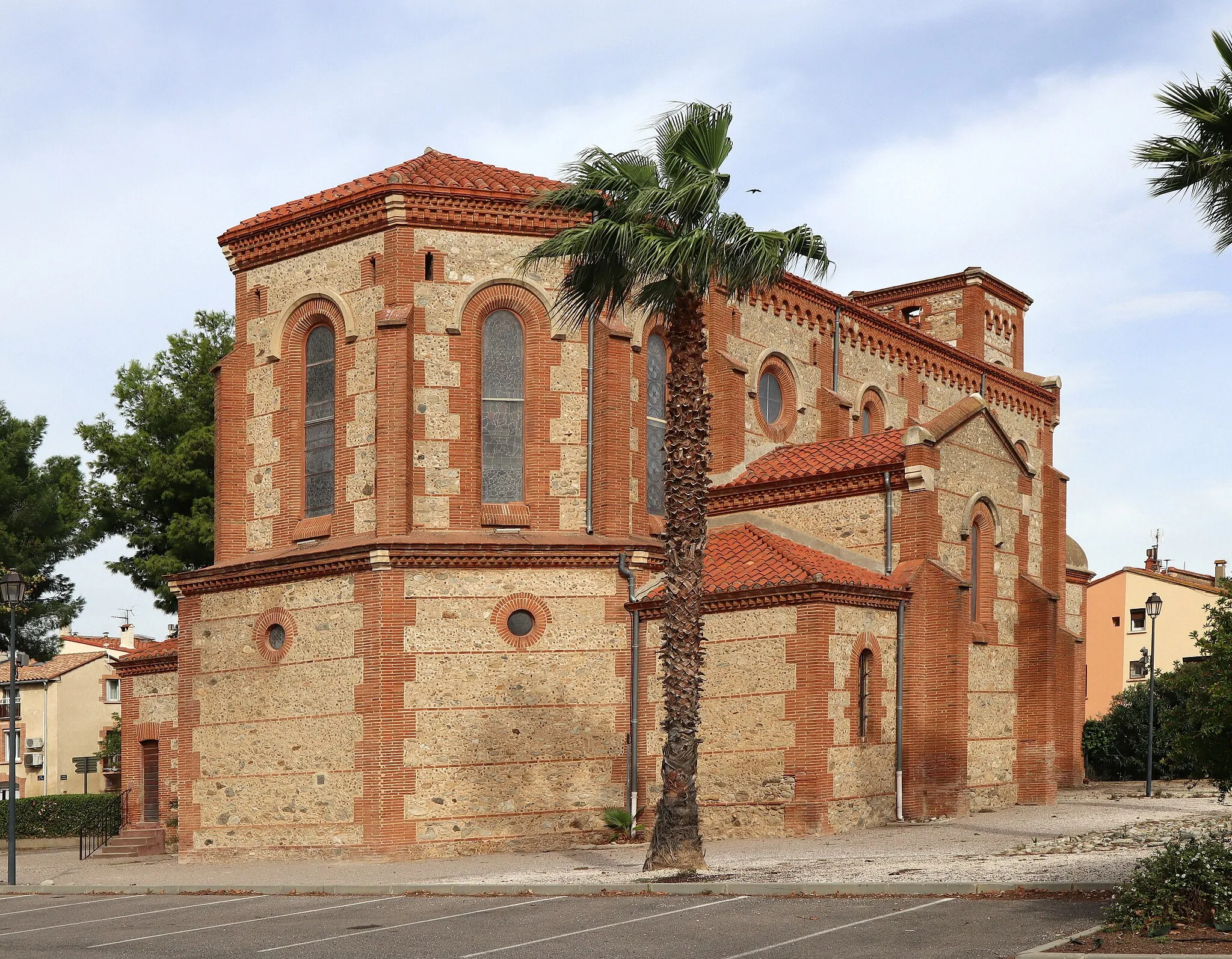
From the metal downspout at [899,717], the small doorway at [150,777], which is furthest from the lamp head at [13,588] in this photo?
the metal downspout at [899,717]

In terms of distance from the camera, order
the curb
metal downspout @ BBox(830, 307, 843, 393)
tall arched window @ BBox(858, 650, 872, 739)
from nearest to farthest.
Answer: the curb, tall arched window @ BBox(858, 650, 872, 739), metal downspout @ BBox(830, 307, 843, 393)

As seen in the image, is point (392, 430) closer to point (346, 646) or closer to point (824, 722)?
point (346, 646)

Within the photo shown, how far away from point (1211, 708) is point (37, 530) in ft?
147

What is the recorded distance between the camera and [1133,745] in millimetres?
42156

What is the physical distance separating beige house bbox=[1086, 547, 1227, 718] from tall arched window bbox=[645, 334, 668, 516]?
35364 mm

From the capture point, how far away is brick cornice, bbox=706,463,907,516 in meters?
27.0

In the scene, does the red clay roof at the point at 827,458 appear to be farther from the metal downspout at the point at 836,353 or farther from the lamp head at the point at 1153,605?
the lamp head at the point at 1153,605

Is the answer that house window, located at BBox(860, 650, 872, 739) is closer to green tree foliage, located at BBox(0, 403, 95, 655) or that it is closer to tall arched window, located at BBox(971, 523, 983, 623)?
tall arched window, located at BBox(971, 523, 983, 623)

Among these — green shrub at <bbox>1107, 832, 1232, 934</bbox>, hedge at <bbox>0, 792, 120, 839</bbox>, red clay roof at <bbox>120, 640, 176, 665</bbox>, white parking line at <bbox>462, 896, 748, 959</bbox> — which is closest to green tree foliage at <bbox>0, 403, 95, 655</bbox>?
hedge at <bbox>0, 792, 120, 839</bbox>

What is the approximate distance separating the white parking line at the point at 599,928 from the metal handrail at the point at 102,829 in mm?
21958

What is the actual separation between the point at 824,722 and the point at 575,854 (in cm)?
488

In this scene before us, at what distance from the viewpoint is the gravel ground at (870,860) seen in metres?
17.8

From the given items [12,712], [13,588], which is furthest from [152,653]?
[12,712]

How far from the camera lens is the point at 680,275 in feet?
65.0
